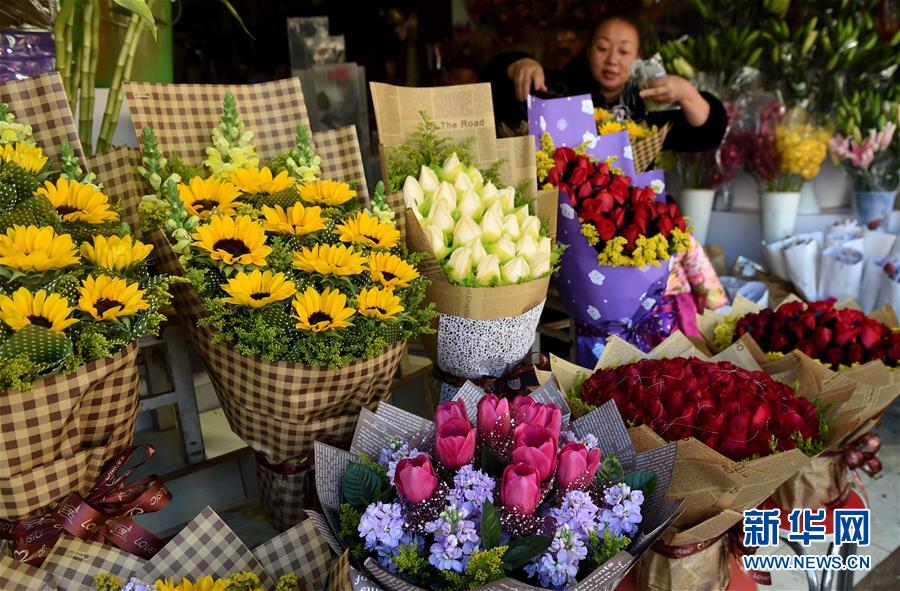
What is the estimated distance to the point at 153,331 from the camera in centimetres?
89

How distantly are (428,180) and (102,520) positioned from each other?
33.5 inches

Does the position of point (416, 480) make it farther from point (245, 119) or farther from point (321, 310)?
point (245, 119)

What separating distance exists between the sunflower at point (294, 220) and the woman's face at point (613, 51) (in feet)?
5.87

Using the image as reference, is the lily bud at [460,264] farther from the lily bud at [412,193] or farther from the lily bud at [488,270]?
the lily bud at [412,193]

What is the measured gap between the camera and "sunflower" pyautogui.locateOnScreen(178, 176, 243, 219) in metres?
1.06

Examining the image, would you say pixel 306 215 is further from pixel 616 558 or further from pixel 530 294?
pixel 616 558

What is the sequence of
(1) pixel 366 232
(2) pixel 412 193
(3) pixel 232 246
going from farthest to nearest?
1. (2) pixel 412 193
2. (1) pixel 366 232
3. (3) pixel 232 246

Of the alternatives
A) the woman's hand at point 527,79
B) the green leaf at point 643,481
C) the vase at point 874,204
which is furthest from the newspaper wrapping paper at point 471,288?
the vase at point 874,204

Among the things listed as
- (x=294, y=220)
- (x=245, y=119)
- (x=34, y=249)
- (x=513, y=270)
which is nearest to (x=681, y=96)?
(x=513, y=270)

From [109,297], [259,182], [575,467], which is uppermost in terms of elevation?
[259,182]

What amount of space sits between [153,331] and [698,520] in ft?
2.72

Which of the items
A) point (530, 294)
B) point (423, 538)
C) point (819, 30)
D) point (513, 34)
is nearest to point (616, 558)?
point (423, 538)

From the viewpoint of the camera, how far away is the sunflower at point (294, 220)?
103cm

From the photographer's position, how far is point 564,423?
109 cm
